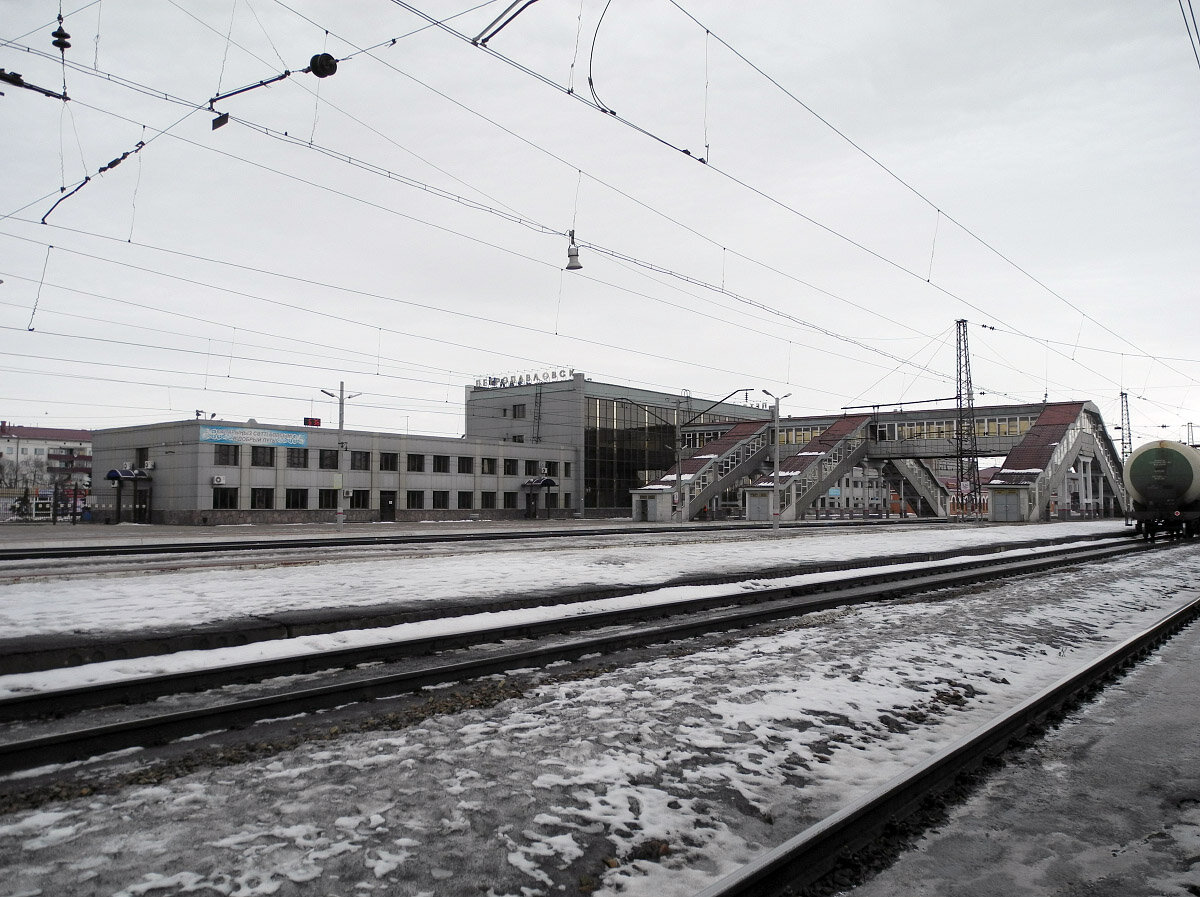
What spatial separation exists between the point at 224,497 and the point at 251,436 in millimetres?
4036

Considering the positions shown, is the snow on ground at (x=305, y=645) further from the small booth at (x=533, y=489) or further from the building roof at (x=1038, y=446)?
the small booth at (x=533, y=489)

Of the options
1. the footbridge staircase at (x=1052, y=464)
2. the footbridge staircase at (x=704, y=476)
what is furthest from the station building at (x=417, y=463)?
the footbridge staircase at (x=1052, y=464)

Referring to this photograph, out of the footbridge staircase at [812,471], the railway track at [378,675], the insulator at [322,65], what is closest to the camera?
the railway track at [378,675]

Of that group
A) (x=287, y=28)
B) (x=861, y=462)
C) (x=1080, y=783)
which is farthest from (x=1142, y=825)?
(x=861, y=462)

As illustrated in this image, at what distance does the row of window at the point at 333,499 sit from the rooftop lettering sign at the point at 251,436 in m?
2.87

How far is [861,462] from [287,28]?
2507 inches

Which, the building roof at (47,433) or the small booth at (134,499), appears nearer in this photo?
the small booth at (134,499)

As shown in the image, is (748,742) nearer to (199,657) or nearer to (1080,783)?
(1080,783)

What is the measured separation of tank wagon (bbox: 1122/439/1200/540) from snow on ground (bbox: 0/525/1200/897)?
2995cm

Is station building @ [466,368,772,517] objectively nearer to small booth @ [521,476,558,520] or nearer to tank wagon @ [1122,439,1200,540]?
small booth @ [521,476,558,520]

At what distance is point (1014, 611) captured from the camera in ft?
41.0

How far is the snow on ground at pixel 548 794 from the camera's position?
3.71m

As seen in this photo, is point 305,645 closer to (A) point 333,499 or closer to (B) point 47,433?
(A) point 333,499

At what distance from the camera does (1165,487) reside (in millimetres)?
32062
